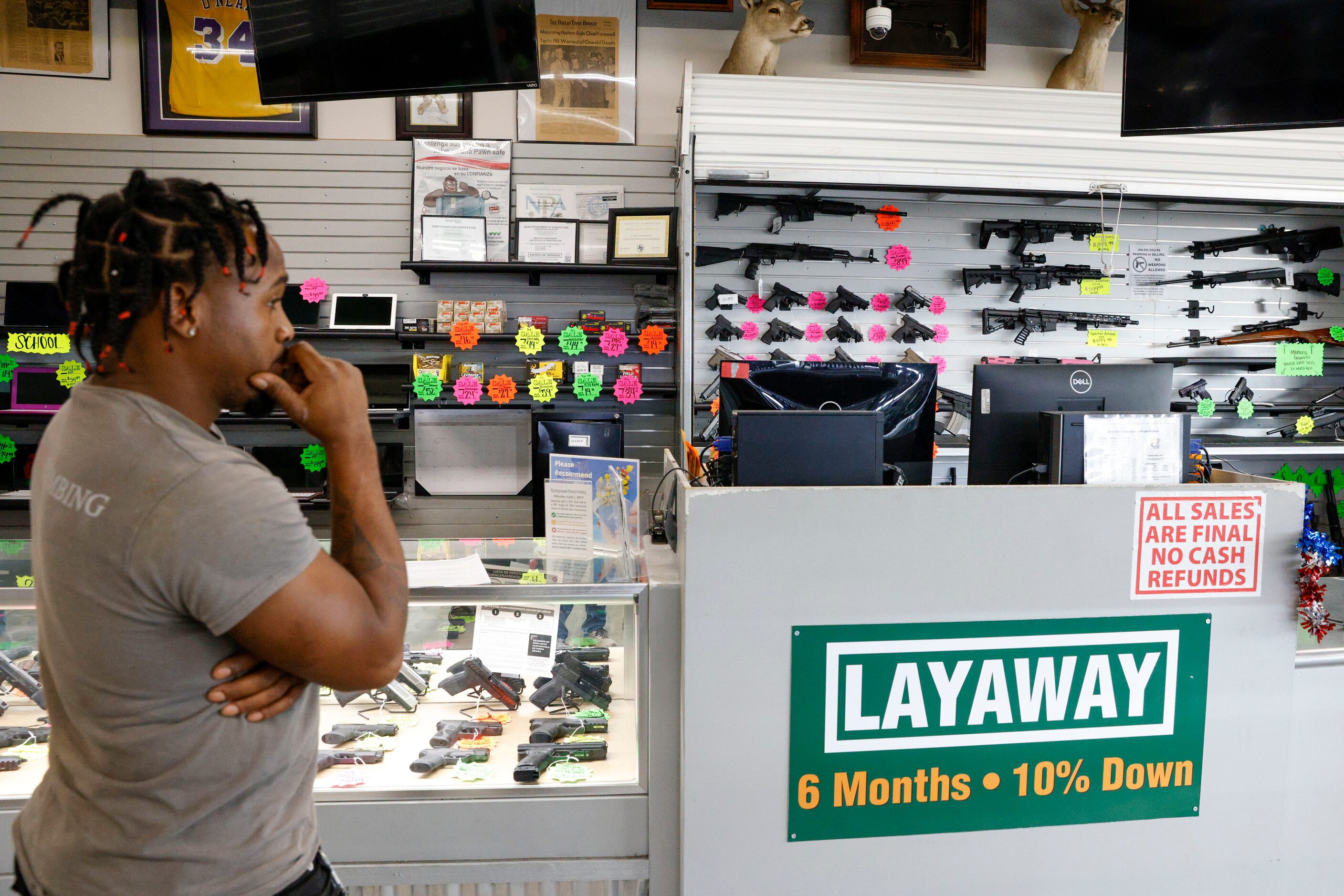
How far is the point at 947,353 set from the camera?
421 centimetres

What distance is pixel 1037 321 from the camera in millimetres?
4148

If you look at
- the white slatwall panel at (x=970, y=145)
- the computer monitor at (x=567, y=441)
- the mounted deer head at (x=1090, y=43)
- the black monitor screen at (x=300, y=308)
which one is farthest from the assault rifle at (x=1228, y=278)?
the black monitor screen at (x=300, y=308)

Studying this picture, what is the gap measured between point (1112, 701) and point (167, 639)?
1.73m

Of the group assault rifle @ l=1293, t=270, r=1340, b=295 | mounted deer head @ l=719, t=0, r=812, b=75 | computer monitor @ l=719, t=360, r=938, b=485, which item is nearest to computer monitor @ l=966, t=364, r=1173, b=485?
computer monitor @ l=719, t=360, r=938, b=485

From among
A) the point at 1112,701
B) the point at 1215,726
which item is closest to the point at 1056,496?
the point at 1112,701

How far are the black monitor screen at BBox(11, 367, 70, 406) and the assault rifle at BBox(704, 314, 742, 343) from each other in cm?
303

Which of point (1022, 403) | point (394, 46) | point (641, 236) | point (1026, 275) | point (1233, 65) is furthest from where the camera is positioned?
point (1026, 275)

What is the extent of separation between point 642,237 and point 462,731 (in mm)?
2596

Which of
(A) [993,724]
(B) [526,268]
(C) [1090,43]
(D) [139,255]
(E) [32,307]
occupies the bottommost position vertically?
(A) [993,724]

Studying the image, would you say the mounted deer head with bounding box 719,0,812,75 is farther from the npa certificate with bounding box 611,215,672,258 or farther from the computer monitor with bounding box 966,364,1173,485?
the computer monitor with bounding box 966,364,1173,485

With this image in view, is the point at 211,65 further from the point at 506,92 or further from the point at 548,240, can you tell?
the point at 548,240

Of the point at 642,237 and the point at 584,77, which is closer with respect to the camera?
the point at 642,237

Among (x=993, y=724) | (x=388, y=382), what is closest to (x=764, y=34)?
(x=388, y=382)

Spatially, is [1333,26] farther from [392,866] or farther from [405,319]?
[405,319]
